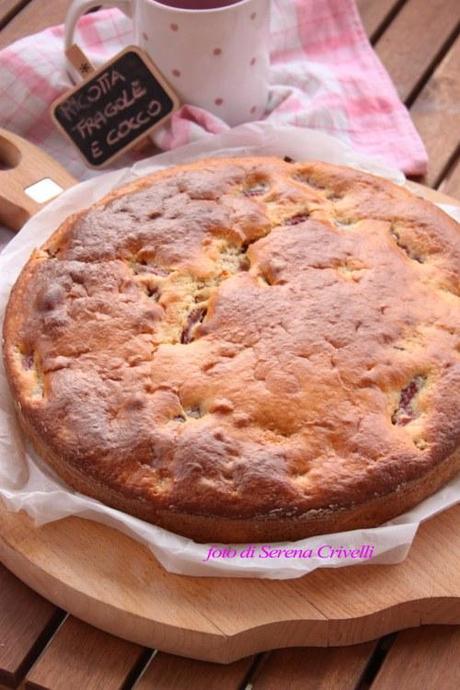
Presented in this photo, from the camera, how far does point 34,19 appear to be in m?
2.38

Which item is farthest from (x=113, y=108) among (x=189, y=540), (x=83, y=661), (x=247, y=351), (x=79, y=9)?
(x=83, y=661)

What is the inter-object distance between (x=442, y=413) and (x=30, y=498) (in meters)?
0.54

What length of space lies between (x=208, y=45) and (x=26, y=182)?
1.30 feet

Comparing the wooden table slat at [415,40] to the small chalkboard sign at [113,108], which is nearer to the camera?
→ the small chalkboard sign at [113,108]

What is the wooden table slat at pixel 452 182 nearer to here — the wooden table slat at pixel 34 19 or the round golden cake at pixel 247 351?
the round golden cake at pixel 247 351

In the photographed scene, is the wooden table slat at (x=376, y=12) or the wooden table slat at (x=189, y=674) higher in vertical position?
the wooden table slat at (x=376, y=12)

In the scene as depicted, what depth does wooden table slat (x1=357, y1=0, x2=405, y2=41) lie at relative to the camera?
7.79ft

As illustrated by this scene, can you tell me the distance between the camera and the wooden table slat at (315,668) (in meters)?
1.35

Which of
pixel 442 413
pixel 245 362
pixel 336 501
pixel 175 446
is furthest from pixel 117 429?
pixel 442 413

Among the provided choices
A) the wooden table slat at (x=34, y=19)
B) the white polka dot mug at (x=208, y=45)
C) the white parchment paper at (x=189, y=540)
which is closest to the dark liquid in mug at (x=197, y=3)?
the white polka dot mug at (x=208, y=45)

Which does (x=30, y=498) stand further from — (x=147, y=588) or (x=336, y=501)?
(x=336, y=501)

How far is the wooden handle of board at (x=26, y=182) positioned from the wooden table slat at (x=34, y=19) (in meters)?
0.43

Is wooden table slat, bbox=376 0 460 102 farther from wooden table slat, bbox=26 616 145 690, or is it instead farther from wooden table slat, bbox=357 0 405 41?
wooden table slat, bbox=26 616 145 690

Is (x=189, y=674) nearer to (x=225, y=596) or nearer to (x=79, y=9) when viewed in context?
(x=225, y=596)
